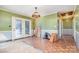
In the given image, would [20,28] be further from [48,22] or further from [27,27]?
[48,22]

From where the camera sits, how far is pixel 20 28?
201 cm

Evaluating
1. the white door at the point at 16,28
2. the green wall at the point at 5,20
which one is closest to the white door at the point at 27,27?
the white door at the point at 16,28

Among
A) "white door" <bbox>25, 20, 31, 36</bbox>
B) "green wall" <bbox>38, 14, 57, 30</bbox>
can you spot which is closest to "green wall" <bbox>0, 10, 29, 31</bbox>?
"white door" <bbox>25, 20, 31, 36</bbox>

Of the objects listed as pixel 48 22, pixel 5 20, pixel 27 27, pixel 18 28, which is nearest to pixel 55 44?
pixel 48 22

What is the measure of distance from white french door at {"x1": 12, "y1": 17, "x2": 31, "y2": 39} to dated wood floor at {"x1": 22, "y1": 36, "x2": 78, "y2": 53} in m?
0.12

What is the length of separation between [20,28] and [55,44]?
26.9 inches

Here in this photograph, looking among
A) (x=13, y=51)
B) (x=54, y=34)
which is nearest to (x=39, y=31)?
(x=54, y=34)

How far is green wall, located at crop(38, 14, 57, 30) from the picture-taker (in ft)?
6.39

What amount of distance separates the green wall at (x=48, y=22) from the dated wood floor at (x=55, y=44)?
23 cm

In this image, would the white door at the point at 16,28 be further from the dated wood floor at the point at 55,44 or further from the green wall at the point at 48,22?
the green wall at the point at 48,22

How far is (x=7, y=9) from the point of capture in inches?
74.5

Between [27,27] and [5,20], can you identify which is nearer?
[5,20]

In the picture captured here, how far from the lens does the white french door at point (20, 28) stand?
1.95m

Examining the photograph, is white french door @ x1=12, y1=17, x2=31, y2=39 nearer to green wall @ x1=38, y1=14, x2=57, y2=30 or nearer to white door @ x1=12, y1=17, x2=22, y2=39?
white door @ x1=12, y1=17, x2=22, y2=39
